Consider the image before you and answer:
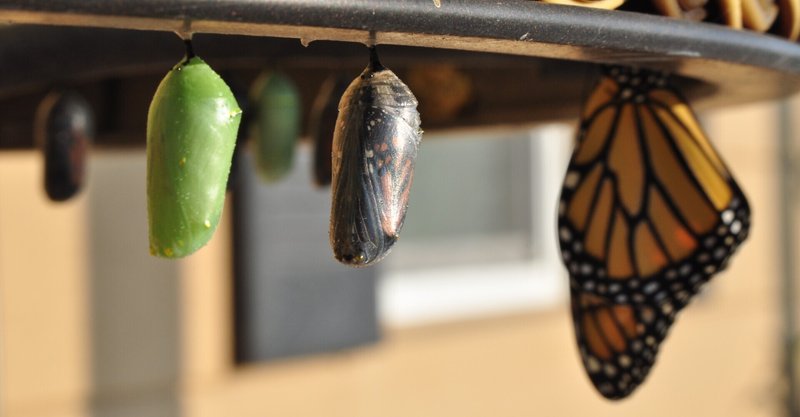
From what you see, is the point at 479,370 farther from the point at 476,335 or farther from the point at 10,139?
the point at 10,139

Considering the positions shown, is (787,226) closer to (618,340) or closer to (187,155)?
(618,340)

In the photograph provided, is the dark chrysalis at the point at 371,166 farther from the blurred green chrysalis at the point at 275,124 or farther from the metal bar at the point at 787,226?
the metal bar at the point at 787,226

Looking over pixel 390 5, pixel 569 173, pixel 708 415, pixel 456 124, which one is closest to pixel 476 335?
pixel 708 415

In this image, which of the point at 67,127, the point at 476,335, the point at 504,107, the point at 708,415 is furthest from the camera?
the point at 708,415

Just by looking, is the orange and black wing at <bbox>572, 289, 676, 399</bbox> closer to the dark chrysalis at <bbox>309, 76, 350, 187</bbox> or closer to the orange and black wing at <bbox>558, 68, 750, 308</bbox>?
the orange and black wing at <bbox>558, 68, 750, 308</bbox>

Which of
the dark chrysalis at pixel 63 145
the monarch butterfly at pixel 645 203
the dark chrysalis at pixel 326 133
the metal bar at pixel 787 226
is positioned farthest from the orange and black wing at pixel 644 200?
the metal bar at pixel 787 226

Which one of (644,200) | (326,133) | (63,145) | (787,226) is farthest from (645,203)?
(787,226)
